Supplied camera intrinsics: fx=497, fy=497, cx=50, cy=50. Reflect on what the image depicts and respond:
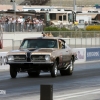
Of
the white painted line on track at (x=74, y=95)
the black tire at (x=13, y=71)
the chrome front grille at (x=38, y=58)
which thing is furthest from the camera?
the black tire at (x=13, y=71)

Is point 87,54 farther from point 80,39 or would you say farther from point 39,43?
point 39,43

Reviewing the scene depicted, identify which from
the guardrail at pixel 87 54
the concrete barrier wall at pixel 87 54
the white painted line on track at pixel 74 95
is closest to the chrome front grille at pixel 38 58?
the white painted line on track at pixel 74 95

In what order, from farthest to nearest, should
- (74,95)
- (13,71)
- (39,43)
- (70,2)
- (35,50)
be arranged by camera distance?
(70,2) → (39,43) → (13,71) → (35,50) → (74,95)

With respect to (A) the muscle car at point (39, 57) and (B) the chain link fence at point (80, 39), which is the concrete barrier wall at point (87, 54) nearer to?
(B) the chain link fence at point (80, 39)

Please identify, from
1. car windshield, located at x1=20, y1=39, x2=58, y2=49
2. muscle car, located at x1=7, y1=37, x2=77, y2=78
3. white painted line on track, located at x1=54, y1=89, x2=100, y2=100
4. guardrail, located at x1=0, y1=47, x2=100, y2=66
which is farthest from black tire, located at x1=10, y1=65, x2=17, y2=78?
guardrail, located at x1=0, y1=47, x2=100, y2=66

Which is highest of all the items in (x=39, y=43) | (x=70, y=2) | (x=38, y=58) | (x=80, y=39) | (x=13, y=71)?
(x=39, y=43)

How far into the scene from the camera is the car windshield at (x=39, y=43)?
848 inches

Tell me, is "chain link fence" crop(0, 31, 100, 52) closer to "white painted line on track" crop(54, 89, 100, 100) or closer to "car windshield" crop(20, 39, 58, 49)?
"car windshield" crop(20, 39, 58, 49)

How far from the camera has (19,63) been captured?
20.4 metres

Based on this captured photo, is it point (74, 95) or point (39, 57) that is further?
point (39, 57)

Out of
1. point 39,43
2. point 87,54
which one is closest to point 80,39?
point 87,54

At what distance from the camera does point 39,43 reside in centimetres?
2162

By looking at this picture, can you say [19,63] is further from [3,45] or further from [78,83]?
[3,45]

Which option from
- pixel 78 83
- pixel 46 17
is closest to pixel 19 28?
pixel 46 17
